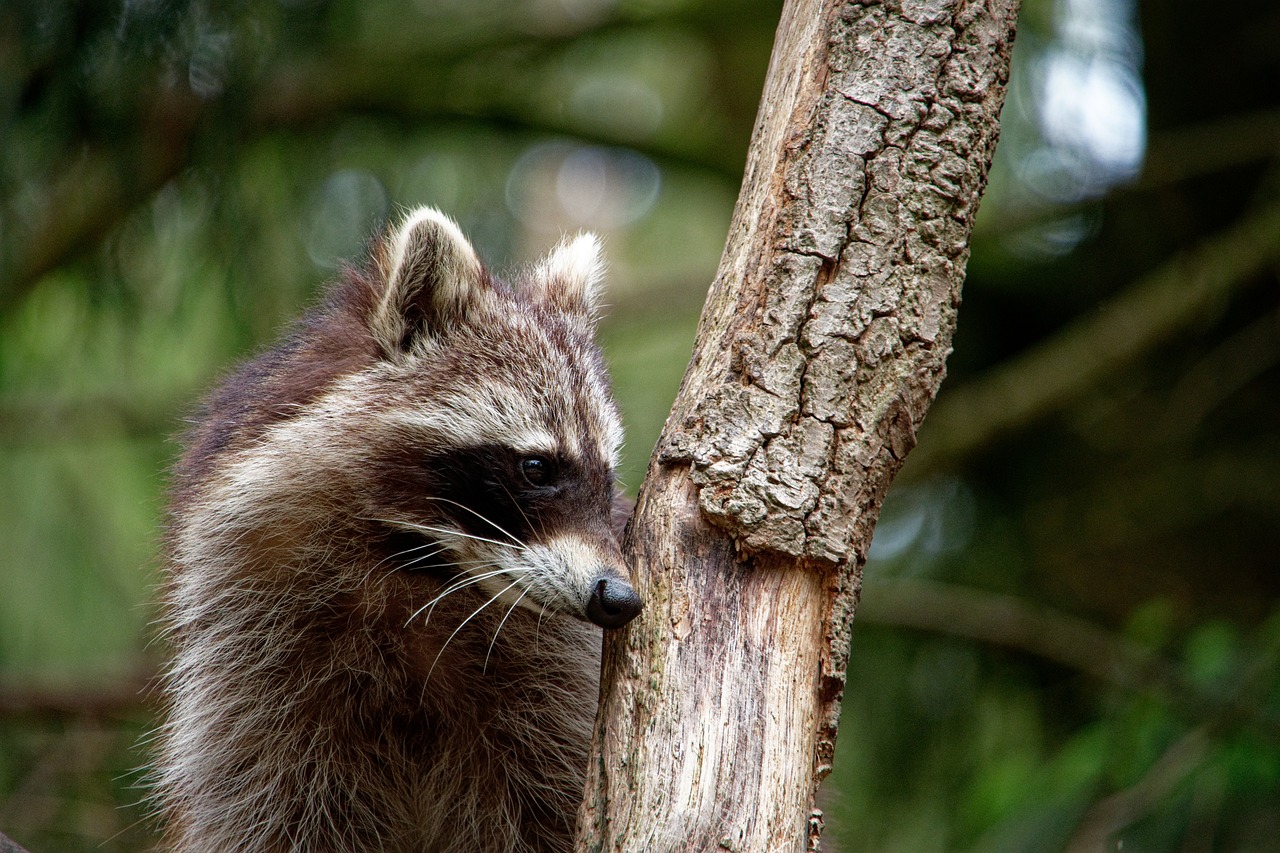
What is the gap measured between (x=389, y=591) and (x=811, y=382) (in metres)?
1.46

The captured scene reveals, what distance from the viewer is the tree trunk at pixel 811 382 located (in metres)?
2.43

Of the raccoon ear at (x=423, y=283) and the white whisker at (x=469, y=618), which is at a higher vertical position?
the raccoon ear at (x=423, y=283)

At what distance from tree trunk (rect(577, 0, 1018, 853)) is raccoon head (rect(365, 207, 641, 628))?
1.26 ft

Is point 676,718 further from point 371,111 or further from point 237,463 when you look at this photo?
point 371,111

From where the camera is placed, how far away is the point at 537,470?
313 centimetres

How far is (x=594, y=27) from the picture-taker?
21.2 ft

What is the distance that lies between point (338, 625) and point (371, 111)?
371cm

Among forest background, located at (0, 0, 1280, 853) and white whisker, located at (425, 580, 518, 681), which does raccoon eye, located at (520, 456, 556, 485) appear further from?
forest background, located at (0, 0, 1280, 853)

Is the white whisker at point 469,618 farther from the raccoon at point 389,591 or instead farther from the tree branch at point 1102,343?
the tree branch at point 1102,343

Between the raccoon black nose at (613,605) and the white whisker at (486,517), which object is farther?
the white whisker at (486,517)

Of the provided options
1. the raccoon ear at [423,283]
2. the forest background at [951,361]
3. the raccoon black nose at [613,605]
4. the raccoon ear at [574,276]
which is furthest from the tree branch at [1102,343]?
the raccoon black nose at [613,605]

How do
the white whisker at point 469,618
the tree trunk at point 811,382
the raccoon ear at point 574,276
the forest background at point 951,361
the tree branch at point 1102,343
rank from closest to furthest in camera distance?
the tree trunk at point 811,382 → the white whisker at point 469,618 → the raccoon ear at point 574,276 → the forest background at point 951,361 → the tree branch at point 1102,343

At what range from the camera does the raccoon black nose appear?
2525 mm

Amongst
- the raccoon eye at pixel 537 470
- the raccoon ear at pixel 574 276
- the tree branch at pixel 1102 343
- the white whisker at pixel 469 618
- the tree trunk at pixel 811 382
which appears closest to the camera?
the tree trunk at pixel 811 382
